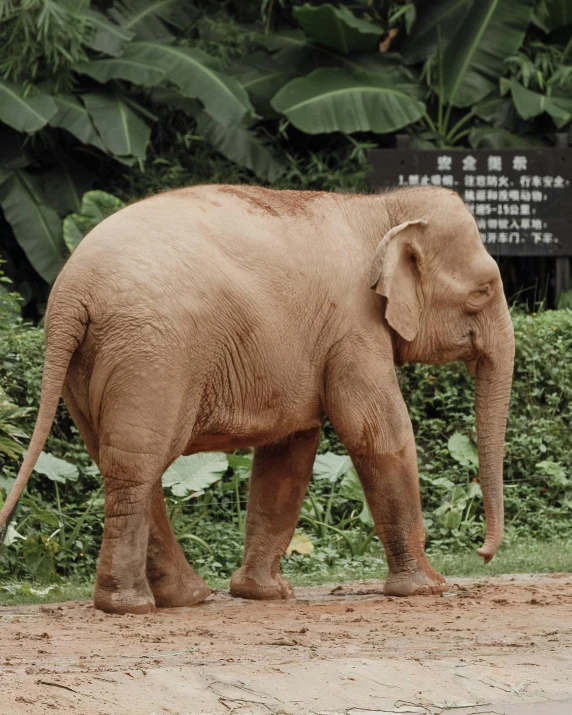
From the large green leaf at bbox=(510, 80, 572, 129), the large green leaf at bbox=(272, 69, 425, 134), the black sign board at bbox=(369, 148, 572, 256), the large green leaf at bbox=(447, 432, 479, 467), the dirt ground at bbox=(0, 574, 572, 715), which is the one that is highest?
the large green leaf at bbox=(510, 80, 572, 129)

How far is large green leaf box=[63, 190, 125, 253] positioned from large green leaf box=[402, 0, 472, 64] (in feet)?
14.4

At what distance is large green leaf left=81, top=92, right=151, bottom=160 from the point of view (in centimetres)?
1447

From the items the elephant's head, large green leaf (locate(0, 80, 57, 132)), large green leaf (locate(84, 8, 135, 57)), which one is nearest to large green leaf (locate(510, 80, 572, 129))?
large green leaf (locate(84, 8, 135, 57))

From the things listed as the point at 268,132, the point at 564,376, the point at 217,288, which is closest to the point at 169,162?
the point at 268,132

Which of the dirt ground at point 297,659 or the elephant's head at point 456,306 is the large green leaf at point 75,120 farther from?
the dirt ground at point 297,659

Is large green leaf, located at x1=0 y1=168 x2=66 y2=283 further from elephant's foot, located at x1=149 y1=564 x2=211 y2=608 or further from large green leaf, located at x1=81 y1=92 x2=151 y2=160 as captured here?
elephant's foot, located at x1=149 y1=564 x2=211 y2=608

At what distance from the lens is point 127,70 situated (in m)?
14.9

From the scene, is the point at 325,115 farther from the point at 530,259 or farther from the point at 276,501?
the point at 276,501

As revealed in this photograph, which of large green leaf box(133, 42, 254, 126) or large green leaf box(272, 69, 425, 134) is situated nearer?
large green leaf box(133, 42, 254, 126)

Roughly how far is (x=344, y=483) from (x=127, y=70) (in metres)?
6.28

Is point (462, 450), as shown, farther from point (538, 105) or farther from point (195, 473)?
point (538, 105)

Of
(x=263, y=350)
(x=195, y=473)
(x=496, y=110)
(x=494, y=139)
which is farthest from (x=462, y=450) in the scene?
(x=496, y=110)

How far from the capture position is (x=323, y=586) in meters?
8.82

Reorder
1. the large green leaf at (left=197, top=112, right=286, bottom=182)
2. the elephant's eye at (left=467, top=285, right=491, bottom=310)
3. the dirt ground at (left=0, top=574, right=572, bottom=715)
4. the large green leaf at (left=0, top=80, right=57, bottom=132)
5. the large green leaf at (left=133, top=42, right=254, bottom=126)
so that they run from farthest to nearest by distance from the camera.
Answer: the large green leaf at (left=197, top=112, right=286, bottom=182) < the large green leaf at (left=133, top=42, right=254, bottom=126) < the large green leaf at (left=0, top=80, right=57, bottom=132) < the elephant's eye at (left=467, top=285, right=491, bottom=310) < the dirt ground at (left=0, top=574, right=572, bottom=715)
